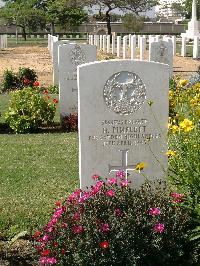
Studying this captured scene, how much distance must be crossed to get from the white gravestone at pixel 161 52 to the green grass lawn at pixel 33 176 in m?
7.33

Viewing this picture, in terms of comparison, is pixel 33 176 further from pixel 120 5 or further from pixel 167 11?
pixel 167 11

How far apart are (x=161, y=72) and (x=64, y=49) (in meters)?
5.78

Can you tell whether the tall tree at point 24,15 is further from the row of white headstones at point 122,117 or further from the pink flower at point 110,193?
the pink flower at point 110,193

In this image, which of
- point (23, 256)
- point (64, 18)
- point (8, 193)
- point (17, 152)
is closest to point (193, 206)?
point (23, 256)

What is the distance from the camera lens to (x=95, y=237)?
4.48 metres

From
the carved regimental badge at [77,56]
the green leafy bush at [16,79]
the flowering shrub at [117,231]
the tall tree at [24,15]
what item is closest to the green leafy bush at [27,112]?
the carved regimental badge at [77,56]

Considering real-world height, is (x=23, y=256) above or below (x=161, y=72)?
below

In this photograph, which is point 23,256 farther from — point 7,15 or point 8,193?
point 7,15

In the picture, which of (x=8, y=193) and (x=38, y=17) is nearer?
(x=8, y=193)

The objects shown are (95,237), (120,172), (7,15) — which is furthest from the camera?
(7,15)

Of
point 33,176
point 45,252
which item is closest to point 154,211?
point 45,252

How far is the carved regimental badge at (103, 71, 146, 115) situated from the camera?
534 centimetres

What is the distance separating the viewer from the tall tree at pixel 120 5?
47219 millimetres

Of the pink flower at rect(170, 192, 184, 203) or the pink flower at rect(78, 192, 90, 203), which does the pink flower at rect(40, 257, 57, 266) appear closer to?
the pink flower at rect(78, 192, 90, 203)
